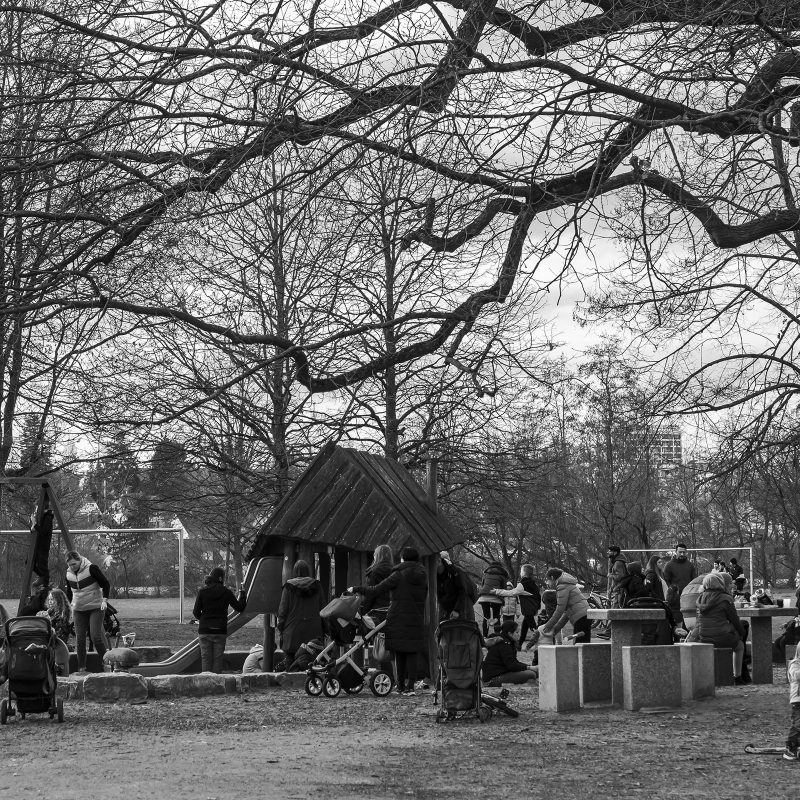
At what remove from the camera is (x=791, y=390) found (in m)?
14.8

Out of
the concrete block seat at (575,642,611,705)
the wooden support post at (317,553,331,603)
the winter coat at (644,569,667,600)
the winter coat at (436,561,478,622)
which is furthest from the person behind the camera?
the winter coat at (644,569,667,600)

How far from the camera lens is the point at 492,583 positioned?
69.3 ft

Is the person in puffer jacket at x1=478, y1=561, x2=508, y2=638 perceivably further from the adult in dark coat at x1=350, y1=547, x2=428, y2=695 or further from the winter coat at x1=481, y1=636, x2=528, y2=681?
the adult in dark coat at x1=350, y1=547, x2=428, y2=695

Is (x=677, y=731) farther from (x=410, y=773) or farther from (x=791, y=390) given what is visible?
(x=791, y=390)

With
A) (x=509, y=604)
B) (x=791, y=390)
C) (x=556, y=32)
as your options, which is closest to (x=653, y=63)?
(x=556, y=32)

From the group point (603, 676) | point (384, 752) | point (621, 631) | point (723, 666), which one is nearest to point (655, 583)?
point (723, 666)

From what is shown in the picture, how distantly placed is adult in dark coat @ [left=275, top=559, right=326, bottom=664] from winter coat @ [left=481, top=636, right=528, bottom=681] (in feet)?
7.85

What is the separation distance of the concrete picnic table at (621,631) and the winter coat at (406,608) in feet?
7.58

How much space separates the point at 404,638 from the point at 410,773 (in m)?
5.65

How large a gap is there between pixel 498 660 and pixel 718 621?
9.52 ft

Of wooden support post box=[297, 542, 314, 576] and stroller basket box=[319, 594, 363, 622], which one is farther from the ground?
wooden support post box=[297, 542, 314, 576]

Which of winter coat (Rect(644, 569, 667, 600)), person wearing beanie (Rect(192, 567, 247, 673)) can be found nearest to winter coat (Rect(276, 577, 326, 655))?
person wearing beanie (Rect(192, 567, 247, 673))

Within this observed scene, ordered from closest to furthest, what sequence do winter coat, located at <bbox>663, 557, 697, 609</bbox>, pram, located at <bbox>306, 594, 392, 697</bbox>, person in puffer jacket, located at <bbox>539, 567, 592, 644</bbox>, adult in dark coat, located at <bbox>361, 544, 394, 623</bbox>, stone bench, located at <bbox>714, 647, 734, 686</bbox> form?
pram, located at <bbox>306, 594, 392, 697</bbox>
adult in dark coat, located at <bbox>361, 544, 394, 623</bbox>
stone bench, located at <bbox>714, 647, 734, 686</bbox>
person in puffer jacket, located at <bbox>539, 567, 592, 644</bbox>
winter coat, located at <bbox>663, 557, 697, 609</bbox>

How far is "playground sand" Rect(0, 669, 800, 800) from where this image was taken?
802cm
